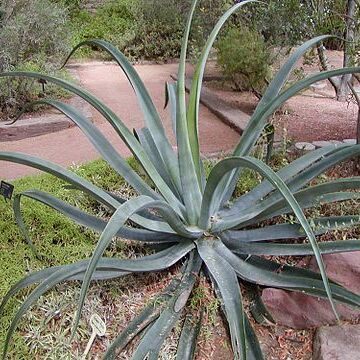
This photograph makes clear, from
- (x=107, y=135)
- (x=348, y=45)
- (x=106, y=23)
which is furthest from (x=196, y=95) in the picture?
(x=106, y=23)

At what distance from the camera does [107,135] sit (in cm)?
533

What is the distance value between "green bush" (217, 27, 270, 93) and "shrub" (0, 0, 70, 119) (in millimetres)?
1924

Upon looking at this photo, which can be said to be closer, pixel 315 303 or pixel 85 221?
pixel 315 303

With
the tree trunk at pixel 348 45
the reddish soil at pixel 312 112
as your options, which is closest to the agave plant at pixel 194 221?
the tree trunk at pixel 348 45

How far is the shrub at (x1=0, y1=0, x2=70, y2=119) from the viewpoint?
577cm

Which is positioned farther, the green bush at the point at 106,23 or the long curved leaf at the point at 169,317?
the green bush at the point at 106,23

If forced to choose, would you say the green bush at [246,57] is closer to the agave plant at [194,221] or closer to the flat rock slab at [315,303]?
the agave plant at [194,221]

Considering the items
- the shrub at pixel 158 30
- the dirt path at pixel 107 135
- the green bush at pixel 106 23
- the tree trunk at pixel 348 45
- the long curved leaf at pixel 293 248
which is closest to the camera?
the long curved leaf at pixel 293 248

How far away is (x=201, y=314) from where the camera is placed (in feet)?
7.32

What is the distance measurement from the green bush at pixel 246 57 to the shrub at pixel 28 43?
192 cm

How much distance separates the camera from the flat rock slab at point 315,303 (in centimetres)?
225

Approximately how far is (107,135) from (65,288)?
3.07 m

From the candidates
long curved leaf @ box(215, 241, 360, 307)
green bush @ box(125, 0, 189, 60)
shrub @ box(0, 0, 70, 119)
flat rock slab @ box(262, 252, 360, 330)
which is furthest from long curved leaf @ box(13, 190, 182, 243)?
green bush @ box(125, 0, 189, 60)

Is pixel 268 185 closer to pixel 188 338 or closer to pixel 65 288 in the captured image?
pixel 188 338
